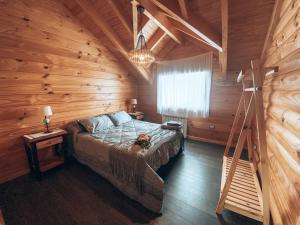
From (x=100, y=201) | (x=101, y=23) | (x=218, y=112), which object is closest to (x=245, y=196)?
(x=100, y=201)

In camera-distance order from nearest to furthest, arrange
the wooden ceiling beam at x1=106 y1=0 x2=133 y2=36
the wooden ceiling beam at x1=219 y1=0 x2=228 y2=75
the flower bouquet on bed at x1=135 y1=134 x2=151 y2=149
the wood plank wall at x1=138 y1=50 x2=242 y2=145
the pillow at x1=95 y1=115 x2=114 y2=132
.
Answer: the wooden ceiling beam at x1=219 y1=0 x2=228 y2=75 → the flower bouquet on bed at x1=135 y1=134 x2=151 y2=149 → the wooden ceiling beam at x1=106 y1=0 x2=133 y2=36 → the pillow at x1=95 y1=115 x2=114 y2=132 → the wood plank wall at x1=138 y1=50 x2=242 y2=145

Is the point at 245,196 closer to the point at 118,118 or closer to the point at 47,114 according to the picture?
the point at 118,118

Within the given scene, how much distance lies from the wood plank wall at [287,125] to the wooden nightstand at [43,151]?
301 centimetres

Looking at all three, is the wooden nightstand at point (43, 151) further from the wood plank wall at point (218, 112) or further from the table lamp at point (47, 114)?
the wood plank wall at point (218, 112)

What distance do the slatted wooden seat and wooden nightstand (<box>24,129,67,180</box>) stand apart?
2.68 metres

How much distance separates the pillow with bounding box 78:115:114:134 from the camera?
2.84m

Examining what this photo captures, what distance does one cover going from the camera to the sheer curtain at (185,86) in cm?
359

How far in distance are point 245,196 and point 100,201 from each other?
177 cm

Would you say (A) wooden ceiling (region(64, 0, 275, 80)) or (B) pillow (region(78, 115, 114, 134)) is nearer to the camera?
(A) wooden ceiling (region(64, 0, 275, 80))

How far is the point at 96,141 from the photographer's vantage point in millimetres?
2375

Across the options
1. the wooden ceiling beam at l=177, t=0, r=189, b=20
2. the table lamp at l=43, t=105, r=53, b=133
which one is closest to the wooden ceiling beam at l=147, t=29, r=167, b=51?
Answer: the wooden ceiling beam at l=177, t=0, r=189, b=20

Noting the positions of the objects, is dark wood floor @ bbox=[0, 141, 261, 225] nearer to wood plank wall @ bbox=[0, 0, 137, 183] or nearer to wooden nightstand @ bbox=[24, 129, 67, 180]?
wooden nightstand @ bbox=[24, 129, 67, 180]

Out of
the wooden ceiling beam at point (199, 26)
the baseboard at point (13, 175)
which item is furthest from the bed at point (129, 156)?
the wooden ceiling beam at point (199, 26)

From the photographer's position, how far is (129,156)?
194 centimetres
